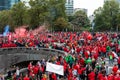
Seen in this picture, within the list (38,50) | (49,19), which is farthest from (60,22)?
(38,50)

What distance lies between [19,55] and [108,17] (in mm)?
49883

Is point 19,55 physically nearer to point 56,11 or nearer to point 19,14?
point 19,14

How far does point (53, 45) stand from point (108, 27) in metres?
53.3

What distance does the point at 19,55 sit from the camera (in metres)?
47.3

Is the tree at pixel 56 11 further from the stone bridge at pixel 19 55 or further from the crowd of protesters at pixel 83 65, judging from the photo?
the crowd of protesters at pixel 83 65

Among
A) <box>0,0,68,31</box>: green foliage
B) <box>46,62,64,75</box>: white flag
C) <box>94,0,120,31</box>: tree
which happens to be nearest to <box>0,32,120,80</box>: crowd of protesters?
<box>46,62,64,75</box>: white flag

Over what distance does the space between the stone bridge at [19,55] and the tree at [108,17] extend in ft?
155

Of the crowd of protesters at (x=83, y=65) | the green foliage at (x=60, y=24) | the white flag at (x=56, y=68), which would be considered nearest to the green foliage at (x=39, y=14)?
the green foliage at (x=60, y=24)

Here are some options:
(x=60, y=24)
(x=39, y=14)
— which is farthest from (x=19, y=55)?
(x=60, y=24)

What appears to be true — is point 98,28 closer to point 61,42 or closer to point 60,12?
point 60,12

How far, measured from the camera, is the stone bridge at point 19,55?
43.5 m

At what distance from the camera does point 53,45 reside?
41406 mm

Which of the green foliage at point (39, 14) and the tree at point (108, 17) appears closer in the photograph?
the green foliage at point (39, 14)

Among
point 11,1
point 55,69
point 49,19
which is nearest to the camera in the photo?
point 55,69
